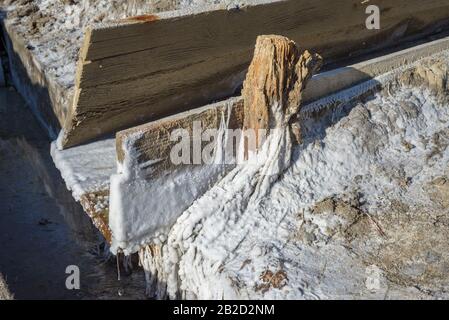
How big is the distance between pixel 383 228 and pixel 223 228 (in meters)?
1.03

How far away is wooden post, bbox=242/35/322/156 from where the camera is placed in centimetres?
349

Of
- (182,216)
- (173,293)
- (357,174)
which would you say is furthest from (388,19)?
(173,293)

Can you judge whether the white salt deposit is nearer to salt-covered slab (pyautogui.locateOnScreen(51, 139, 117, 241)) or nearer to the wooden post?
salt-covered slab (pyautogui.locateOnScreen(51, 139, 117, 241))

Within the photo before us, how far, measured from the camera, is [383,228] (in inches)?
144

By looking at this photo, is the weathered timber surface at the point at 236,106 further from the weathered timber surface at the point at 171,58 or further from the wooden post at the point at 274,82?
the weathered timber surface at the point at 171,58

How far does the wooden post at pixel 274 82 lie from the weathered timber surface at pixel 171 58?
1.26 ft

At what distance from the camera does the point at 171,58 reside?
3.64 meters

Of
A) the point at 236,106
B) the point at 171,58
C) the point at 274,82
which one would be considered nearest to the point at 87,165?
the point at 171,58

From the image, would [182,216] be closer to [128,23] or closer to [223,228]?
[223,228]

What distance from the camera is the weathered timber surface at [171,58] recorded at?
340cm

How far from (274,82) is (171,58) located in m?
0.67

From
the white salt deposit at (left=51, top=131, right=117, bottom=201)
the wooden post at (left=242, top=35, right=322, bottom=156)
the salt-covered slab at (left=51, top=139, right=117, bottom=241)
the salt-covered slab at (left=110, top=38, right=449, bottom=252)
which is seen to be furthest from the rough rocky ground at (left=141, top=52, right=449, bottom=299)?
→ the white salt deposit at (left=51, top=131, right=117, bottom=201)

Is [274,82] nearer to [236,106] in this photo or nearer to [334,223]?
[236,106]

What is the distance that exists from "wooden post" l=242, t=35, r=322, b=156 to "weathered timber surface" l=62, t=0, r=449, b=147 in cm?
38
